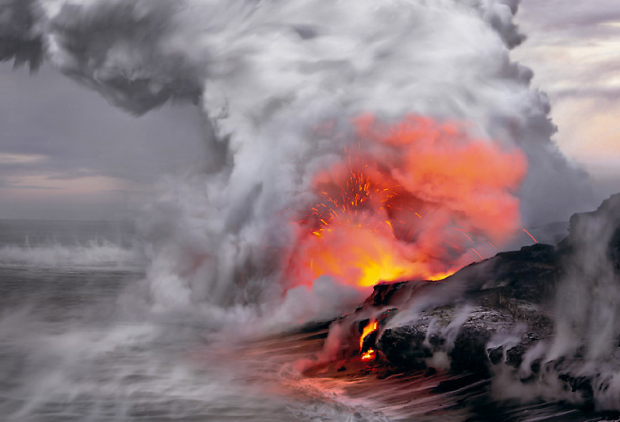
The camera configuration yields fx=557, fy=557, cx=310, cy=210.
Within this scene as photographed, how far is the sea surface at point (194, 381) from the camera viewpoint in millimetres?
25594

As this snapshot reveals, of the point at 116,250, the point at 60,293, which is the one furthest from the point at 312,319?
the point at 116,250

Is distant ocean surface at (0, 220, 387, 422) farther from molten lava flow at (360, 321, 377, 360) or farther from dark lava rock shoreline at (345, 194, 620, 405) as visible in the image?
dark lava rock shoreline at (345, 194, 620, 405)

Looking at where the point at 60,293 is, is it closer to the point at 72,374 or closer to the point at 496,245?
the point at 72,374

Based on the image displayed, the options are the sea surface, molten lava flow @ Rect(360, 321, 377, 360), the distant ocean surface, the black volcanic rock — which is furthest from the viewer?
molten lava flow @ Rect(360, 321, 377, 360)

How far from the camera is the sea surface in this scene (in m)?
25.6

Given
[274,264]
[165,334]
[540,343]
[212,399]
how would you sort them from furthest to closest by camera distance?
1. [274,264]
2. [165,334]
3. [212,399]
4. [540,343]

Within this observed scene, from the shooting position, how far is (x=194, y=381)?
1252 inches

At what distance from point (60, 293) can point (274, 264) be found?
131ft

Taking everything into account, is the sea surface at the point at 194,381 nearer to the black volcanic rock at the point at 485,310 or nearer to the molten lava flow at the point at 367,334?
the molten lava flow at the point at 367,334

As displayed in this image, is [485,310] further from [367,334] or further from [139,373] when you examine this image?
[139,373]

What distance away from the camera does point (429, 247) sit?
41438 mm

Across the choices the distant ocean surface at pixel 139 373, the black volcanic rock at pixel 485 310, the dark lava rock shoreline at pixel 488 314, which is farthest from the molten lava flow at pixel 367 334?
the distant ocean surface at pixel 139 373

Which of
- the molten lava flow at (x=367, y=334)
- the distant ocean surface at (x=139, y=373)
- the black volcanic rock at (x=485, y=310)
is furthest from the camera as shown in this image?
the molten lava flow at (x=367, y=334)

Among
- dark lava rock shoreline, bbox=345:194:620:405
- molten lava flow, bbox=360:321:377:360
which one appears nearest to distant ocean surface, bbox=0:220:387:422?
molten lava flow, bbox=360:321:377:360
